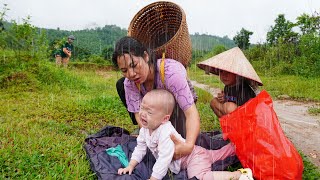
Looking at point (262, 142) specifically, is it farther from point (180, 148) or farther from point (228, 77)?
point (228, 77)

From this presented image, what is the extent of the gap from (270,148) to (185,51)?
1.24 metres

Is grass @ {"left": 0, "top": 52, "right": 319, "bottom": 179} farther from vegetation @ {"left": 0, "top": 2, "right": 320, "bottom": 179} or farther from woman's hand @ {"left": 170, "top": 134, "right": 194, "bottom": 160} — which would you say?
woman's hand @ {"left": 170, "top": 134, "right": 194, "bottom": 160}

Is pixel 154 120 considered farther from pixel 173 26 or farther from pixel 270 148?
pixel 173 26

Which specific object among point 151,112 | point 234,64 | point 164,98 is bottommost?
point 151,112

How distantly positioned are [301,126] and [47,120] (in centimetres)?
341

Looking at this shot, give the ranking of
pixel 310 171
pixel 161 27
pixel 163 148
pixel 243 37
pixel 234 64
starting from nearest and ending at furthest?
pixel 163 148, pixel 310 171, pixel 234 64, pixel 161 27, pixel 243 37

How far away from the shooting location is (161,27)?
4207mm

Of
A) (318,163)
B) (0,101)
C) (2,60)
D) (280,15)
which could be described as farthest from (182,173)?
(280,15)

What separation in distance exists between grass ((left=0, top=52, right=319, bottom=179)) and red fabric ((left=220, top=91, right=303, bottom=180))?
43 centimetres

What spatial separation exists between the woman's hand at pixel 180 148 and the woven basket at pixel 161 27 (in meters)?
0.91

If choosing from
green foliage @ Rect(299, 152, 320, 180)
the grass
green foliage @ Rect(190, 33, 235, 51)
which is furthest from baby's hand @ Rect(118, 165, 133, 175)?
green foliage @ Rect(190, 33, 235, 51)

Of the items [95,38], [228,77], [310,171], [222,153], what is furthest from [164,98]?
[95,38]

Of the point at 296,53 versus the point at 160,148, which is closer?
the point at 160,148

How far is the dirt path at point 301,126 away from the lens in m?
3.85
